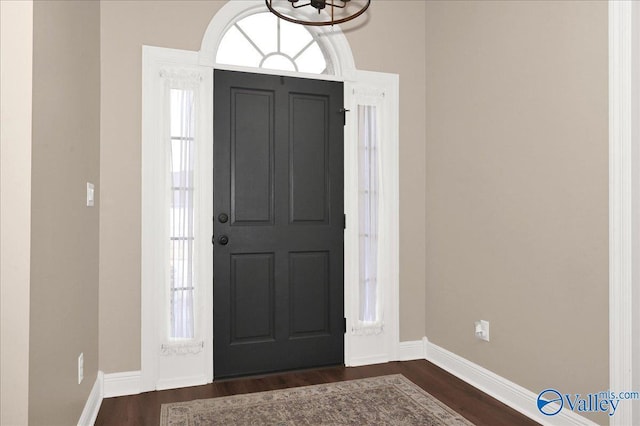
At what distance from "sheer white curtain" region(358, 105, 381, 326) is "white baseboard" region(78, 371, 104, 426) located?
73.4 inches

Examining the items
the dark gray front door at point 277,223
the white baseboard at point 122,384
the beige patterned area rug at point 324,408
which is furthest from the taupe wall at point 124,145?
the beige patterned area rug at point 324,408

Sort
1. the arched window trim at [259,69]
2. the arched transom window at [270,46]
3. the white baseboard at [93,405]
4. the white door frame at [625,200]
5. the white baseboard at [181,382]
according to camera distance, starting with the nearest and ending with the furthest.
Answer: the white door frame at [625,200] → the white baseboard at [93,405] → the white baseboard at [181,382] → the arched window trim at [259,69] → the arched transom window at [270,46]

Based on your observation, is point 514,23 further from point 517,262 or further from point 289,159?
point 289,159

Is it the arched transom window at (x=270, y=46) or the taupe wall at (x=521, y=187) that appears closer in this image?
Answer: the taupe wall at (x=521, y=187)

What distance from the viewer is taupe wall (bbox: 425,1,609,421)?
7.23 feet

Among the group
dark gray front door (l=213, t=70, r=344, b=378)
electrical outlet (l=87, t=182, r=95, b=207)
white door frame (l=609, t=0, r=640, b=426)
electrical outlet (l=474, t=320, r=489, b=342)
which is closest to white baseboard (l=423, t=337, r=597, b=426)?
electrical outlet (l=474, t=320, r=489, b=342)

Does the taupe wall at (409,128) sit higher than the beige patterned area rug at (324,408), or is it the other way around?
the taupe wall at (409,128)

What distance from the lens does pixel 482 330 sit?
296 centimetres

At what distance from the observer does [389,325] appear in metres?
3.53

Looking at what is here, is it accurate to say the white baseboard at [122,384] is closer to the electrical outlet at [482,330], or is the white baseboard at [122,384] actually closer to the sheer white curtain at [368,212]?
the sheer white curtain at [368,212]

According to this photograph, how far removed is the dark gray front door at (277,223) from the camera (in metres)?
3.14

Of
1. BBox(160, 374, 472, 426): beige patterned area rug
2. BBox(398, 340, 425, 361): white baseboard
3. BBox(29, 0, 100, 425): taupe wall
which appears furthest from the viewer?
BBox(398, 340, 425, 361): white baseboard

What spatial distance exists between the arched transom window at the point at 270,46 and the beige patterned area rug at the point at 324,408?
2.36m

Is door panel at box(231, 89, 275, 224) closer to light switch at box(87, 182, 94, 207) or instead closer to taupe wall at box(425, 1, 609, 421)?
light switch at box(87, 182, 94, 207)
